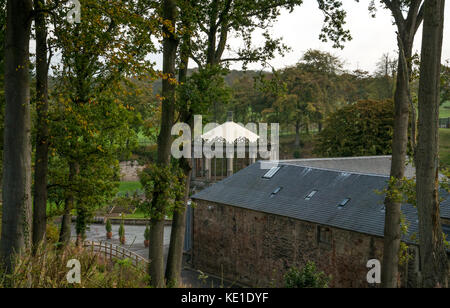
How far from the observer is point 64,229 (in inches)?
542

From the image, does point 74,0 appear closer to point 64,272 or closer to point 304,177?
point 64,272

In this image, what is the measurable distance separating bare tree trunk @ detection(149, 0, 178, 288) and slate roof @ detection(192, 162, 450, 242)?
26.1 ft

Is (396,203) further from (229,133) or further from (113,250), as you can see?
(229,133)

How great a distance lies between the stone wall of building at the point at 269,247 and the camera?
15.9 meters

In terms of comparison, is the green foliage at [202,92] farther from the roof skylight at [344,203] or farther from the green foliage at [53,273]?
the roof skylight at [344,203]

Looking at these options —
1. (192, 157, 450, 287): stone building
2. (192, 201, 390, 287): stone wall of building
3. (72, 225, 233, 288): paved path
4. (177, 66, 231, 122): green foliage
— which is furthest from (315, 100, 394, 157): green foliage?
(177, 66, 231, 122): green foliage

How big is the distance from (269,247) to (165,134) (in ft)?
32.8

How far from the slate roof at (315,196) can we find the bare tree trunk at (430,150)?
27.8 ft

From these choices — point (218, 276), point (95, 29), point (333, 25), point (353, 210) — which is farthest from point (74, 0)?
point (218, 276)

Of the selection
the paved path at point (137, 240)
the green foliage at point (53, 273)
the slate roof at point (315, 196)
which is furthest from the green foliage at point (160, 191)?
the paved path at point (137, 240)

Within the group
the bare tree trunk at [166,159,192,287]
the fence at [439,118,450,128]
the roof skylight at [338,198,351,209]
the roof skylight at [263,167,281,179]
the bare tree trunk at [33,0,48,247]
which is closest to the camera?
the bare tree trunk at [33,0,48,247]

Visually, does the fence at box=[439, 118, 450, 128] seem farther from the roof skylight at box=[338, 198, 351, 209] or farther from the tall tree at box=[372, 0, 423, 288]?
the tall tree at box=[372, 0, 423, 288]

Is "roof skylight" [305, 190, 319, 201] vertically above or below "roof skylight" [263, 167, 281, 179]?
below

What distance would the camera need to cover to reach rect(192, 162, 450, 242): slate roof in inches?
628
